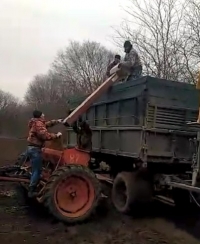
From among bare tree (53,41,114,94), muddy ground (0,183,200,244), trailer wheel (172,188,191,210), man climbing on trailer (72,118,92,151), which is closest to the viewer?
muddy ground (0,183,200,244)

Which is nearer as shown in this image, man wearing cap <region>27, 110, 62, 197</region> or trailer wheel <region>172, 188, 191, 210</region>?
man wearing cap <region>27, 110, 62, 197</region>

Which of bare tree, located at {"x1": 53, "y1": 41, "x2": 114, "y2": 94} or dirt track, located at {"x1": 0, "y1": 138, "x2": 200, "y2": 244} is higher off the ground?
bare tree, located at {"x1": 53, "y1": 41, "x2": 114, "y2": 94}

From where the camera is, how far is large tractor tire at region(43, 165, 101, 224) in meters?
6.47

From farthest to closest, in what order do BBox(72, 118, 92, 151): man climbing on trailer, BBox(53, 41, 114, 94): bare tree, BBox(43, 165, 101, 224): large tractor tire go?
BBox(53, 41, 114, 94): bare tree < BBox(72, 118, 92, 151): man climbing on trailer < BBox(43, 165, 101, 224): large tractor tire

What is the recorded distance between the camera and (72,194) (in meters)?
6.69

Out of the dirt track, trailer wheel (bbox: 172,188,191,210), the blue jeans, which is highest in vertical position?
the blue jeans

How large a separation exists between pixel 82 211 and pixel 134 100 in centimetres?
199

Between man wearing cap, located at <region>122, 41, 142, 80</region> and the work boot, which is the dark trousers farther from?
the work boot

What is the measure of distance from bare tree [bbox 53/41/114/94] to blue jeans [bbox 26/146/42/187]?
125ft

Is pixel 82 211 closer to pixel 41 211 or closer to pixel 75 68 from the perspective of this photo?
pixel 41 211

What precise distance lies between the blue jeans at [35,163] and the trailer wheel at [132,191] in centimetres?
152

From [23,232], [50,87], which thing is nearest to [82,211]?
[23,232]

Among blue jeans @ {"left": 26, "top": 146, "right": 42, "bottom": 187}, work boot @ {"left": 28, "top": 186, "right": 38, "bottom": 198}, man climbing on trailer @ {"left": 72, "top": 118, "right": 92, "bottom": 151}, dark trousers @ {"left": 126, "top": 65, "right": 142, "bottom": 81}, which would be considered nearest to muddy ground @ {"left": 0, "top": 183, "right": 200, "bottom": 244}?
work boot @ {"left": 28, "top": 186, "right": 38, "bottom": 198}

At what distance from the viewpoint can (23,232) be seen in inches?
233
